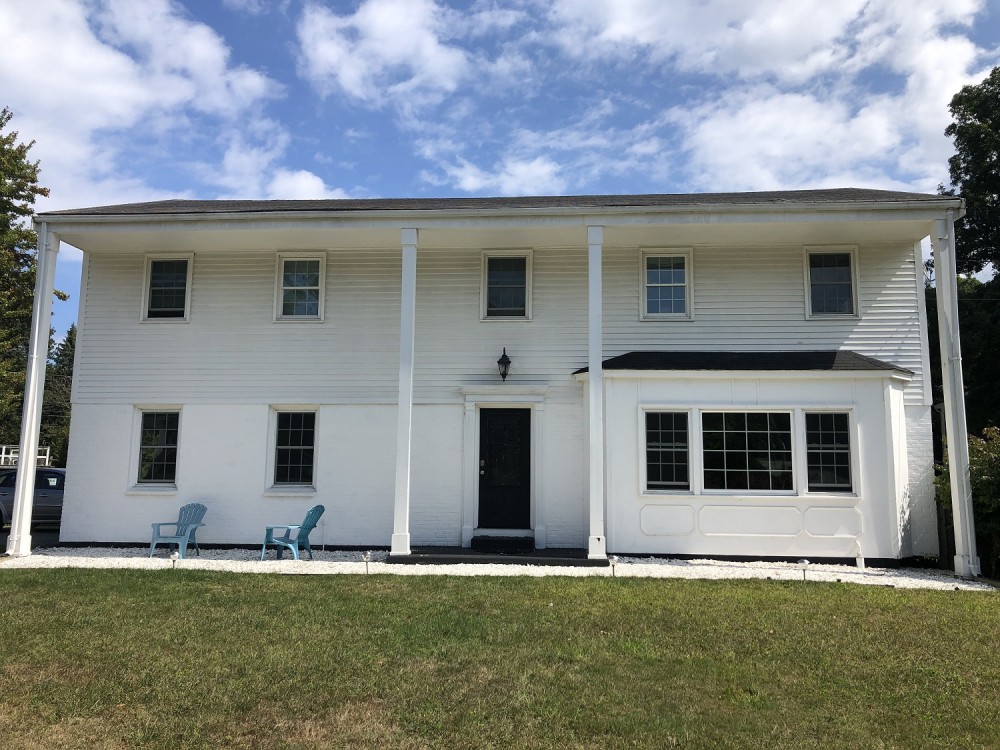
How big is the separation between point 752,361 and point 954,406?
9.12 ft

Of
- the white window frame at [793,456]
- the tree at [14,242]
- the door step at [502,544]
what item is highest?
the tree at [14,242]

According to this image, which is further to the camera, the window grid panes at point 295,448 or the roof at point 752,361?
the window grid panes at point 295,448

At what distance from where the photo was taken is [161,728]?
14.0 ft

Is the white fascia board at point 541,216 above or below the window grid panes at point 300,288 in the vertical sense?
above

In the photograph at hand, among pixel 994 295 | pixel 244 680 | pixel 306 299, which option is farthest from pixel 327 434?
pixel 994 295

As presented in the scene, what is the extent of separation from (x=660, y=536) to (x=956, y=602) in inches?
154

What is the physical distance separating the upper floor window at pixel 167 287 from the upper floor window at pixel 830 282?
35.2 ft

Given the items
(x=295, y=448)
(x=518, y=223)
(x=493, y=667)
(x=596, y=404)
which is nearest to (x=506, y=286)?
(x=518, y=223)

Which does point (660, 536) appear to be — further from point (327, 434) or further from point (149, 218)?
point (149, 218)

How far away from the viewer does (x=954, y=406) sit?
10008 millimetres

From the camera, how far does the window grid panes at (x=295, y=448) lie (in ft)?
40.0

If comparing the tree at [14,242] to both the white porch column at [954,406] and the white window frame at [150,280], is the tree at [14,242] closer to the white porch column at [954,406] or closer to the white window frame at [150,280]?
the white window frame at [150,280]

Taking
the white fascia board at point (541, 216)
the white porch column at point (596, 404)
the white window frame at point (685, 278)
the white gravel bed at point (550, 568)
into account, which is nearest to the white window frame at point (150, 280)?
the white fascia board at point (541, 216)

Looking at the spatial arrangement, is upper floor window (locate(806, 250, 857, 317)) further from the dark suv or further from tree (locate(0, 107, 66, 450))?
tree (locate(0, 107, 66, 450))
